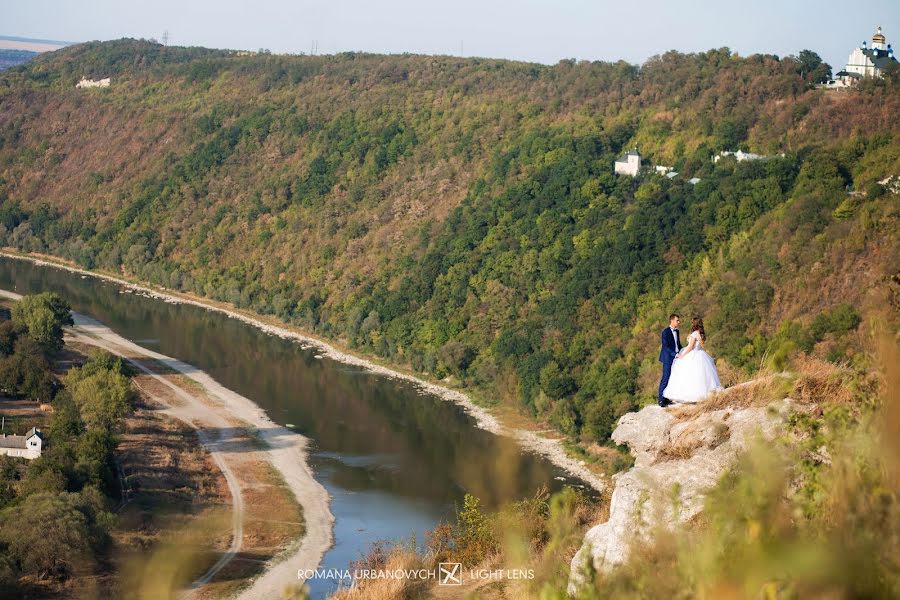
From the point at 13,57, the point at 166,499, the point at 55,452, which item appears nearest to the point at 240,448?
the point at 166,499

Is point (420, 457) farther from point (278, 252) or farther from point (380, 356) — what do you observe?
point (278, 252)

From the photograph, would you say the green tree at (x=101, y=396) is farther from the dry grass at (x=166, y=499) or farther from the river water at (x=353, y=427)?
the river water at (x=353, y=427)

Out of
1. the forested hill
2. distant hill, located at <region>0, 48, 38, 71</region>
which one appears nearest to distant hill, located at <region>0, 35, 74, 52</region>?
distant hill, located at <region>0, 48, 38, 71</region>

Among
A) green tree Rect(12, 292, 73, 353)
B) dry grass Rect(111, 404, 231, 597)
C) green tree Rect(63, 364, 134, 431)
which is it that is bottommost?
dry grass Rect(111, 404, 231, 597)

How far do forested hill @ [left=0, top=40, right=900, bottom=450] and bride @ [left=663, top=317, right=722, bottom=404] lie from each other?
3083mm

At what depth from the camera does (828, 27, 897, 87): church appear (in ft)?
168

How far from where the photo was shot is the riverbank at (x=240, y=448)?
21.4m

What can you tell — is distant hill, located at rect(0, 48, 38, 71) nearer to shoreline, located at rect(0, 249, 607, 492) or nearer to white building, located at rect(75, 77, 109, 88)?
white building, located at rect(75, 77, 109, 88)

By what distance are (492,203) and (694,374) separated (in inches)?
1564

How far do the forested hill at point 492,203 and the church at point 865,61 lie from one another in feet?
6.21

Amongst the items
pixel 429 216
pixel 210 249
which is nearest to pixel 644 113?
pixel 429 216

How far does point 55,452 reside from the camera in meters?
24.7

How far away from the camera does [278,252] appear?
5700 cm

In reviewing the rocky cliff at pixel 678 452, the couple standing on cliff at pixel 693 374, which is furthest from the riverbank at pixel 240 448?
the rocky cliff at pixel 678 452
